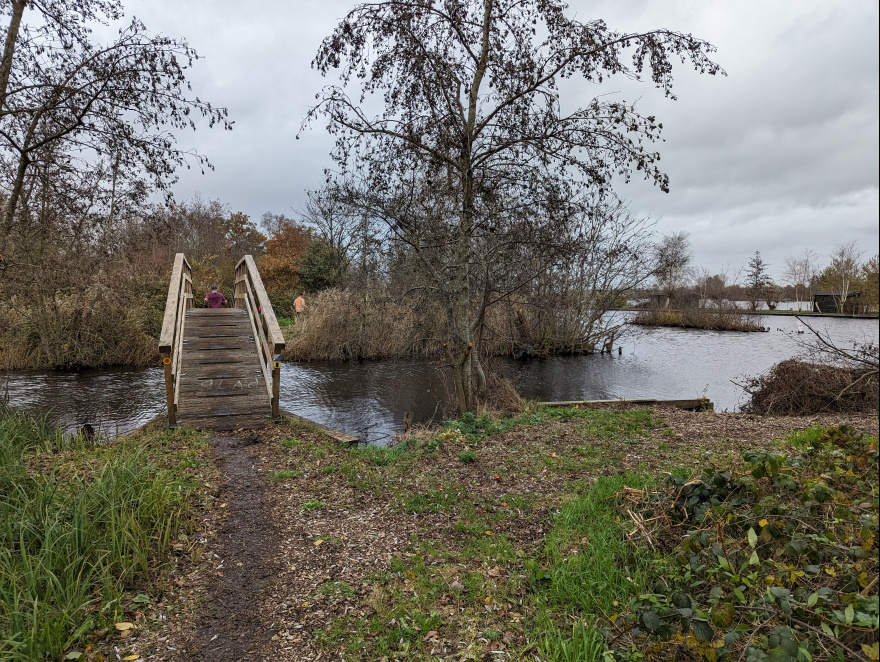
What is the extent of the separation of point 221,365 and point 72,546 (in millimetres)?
5085

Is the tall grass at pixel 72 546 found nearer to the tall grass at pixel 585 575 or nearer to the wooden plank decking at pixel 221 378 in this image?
the tall grass at pixel 585 575

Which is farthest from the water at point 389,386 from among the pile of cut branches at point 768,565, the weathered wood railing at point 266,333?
the pile of cut branches at point 768,565

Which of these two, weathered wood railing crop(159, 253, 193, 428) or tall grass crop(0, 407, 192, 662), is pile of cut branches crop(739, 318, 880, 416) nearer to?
tall grass crop(0, 407, 192, 662)

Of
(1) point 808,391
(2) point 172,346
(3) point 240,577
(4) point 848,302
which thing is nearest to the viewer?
(3) point 240,577

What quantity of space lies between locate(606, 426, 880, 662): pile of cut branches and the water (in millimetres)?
6168

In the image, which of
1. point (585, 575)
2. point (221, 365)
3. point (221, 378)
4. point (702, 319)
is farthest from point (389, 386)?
point (702, 319)

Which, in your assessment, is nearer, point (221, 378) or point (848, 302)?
point (848, 302)

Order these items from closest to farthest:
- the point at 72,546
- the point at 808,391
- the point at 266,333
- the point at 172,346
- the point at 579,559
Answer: the point at 72,546 → the point at 579,559 → the point at 172,346 → the point at 808,391 → the point at 266,333

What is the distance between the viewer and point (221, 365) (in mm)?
7609

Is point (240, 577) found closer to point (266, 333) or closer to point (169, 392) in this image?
point (169, 392)

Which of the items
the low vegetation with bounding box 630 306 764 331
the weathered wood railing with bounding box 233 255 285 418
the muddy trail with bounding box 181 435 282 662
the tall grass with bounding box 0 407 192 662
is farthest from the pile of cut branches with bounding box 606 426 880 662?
the low vegetation with bounding box 630 306 764 331

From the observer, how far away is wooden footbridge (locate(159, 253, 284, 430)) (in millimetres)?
6371

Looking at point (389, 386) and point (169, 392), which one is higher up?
point (169, 392)

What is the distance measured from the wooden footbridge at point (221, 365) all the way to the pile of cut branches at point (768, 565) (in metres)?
5.01
